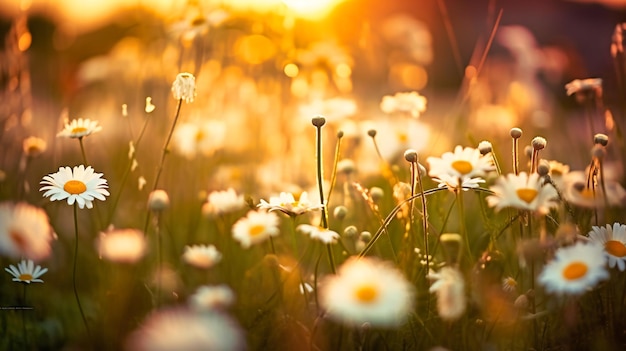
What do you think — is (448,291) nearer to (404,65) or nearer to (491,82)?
(404,65)

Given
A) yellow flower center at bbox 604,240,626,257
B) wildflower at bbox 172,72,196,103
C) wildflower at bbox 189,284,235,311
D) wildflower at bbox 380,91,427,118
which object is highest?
wildflower at bbox 380,91,427,118

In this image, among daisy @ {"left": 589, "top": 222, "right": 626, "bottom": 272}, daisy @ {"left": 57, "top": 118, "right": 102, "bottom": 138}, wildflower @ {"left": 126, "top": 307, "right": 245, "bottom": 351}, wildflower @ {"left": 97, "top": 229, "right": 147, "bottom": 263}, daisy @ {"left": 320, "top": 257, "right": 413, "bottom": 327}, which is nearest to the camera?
wildflower @ {"left": 126, "top": 307, "right": 245, "bottom": 351}

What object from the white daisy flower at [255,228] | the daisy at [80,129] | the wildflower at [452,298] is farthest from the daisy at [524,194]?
the daisy at [80,129]

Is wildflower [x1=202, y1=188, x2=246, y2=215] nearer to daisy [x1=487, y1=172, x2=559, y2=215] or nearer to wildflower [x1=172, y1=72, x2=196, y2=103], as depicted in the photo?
wildflower [x1=172, y1=72, x2=196, y2=103]

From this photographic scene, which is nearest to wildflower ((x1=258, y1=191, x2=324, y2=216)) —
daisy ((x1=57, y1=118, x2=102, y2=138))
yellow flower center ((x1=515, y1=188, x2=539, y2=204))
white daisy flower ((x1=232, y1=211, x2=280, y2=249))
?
white daisy flower ((x1=232, y1=211, x2=280, y2=249))

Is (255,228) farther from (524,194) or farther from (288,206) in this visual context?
(524,194)

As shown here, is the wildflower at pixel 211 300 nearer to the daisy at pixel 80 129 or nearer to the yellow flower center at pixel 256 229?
the yellow flower center at pixel 256 229
